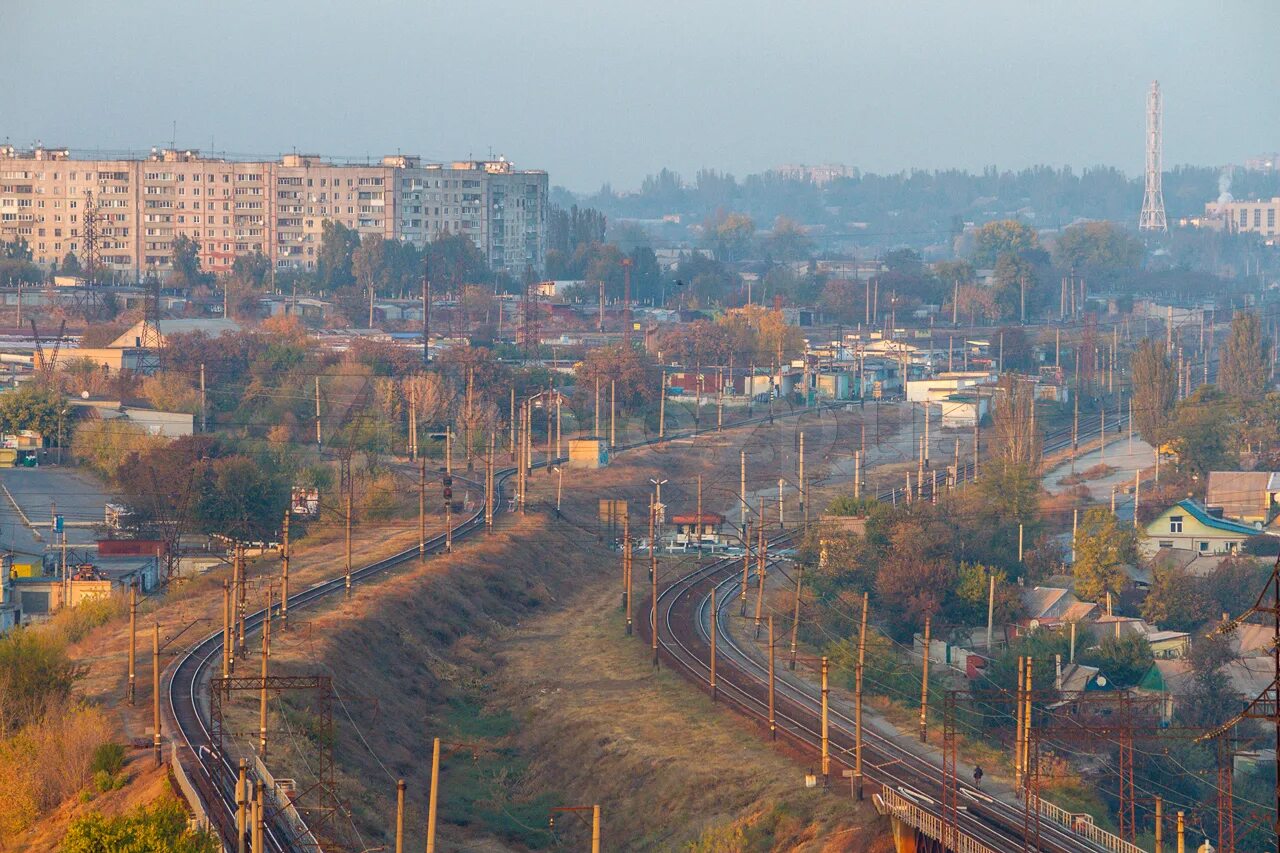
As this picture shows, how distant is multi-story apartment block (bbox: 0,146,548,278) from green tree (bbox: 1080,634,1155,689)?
1859 inches

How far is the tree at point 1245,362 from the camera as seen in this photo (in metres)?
42.2

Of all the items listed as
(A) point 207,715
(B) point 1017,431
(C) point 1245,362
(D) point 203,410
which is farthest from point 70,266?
(A) point 207,715

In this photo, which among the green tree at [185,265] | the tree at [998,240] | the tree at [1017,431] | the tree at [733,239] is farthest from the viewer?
the tree at [733,239]

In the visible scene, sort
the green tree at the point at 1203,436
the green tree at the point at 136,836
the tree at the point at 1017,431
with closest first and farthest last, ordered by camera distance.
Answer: the green tree at the point at 136,836
the tree at the point at 1017,431
the green tree at the point at 1203,436

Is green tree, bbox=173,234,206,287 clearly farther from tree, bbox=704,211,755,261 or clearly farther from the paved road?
tree, bbox=704,211,755,261

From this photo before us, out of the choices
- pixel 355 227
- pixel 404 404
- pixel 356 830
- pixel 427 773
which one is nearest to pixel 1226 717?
pixel 427 773

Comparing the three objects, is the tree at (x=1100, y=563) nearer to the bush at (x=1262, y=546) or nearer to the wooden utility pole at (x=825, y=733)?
the bush at (x=1262, y=546)

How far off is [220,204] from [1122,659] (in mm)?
51893

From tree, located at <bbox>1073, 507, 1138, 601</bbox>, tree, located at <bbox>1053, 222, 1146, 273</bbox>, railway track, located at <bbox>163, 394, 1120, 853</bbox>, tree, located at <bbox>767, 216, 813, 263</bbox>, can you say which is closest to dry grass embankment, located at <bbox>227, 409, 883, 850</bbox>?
railway track, located at <bbox>163, 394, 1120, 853</bbox>

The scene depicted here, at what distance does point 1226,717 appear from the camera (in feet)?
61.8

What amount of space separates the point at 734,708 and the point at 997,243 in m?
68.6

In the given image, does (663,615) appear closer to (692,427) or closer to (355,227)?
(692,427)

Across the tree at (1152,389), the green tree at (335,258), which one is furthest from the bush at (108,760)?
the green tree at (335,258)

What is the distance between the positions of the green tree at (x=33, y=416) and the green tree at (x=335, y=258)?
94.3 feet
